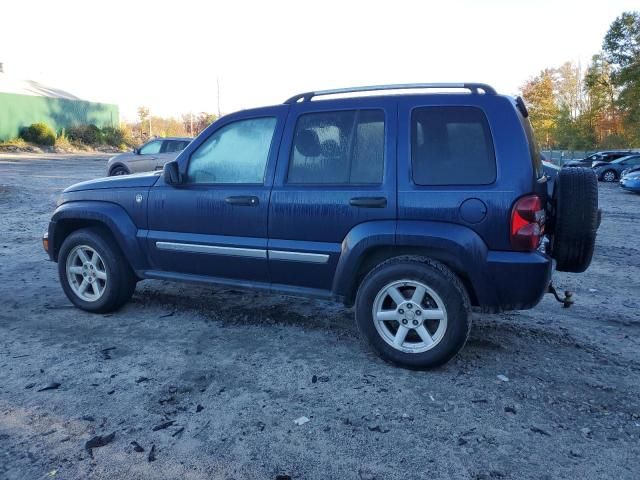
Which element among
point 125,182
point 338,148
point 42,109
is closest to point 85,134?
point 42,109

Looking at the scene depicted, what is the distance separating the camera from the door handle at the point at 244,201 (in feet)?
13.5

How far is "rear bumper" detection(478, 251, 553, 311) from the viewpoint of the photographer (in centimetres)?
338

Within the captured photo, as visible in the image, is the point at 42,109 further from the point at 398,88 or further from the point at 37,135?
the point at 398,88

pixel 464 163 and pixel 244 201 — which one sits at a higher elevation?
pixel 464 163

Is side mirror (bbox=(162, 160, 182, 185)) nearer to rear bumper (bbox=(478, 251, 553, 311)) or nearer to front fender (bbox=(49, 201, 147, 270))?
front fender (bbox=(49, 201, 147, 270))

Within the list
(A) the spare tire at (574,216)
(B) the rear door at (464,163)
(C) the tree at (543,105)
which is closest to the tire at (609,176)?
(A) the spare tire at (574,216)

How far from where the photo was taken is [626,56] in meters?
37.7

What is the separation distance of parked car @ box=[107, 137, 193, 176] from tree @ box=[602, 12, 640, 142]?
1348 inches

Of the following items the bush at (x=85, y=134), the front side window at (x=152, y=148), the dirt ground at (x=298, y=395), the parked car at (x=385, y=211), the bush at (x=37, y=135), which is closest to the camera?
the dirt ground at (x=298, y=395)

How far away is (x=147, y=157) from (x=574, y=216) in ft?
49.0

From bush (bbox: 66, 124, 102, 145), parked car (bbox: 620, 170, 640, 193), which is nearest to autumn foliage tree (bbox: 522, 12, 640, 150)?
parked car (bbox: 620, 170, 640, 193)

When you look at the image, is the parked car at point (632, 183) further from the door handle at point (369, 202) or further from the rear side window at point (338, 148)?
the door handle at point (369, 202)

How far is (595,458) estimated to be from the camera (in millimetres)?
2629

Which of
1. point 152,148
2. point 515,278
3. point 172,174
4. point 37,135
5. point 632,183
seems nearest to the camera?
point 515,278
